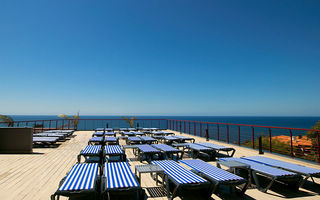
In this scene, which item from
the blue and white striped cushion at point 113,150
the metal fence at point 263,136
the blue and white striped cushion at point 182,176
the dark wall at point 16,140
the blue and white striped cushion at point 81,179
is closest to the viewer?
the blue and white striped cushion at point 81,179

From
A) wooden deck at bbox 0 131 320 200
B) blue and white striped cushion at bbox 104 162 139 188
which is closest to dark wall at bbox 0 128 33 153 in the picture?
wooden deck at bbox 0 131 320 200

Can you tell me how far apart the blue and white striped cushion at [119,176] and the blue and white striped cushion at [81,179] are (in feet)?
0.73

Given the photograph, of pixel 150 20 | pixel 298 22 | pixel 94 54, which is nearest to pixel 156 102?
pixel 94 54

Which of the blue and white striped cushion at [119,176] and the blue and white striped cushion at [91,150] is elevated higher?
the blue and white striped cushion at [119,176]

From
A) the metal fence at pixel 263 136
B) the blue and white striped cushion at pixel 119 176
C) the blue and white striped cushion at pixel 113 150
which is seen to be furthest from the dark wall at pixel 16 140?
the blue and white striped cushion at pixel 119 176

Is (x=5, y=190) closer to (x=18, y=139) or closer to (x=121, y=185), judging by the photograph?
(x=121, y=185)

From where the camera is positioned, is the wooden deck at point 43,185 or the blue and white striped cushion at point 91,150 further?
the blue and white striped cushion at point 91,150

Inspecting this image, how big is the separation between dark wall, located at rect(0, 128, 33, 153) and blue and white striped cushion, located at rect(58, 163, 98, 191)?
13.5 ft

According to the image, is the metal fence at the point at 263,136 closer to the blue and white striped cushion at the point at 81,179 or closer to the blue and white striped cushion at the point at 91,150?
the blue and white striped cushion at the point at 81,179

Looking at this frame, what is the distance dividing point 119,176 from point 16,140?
536 cm

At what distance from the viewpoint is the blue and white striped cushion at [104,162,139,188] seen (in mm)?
2306

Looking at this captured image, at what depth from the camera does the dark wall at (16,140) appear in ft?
19.0

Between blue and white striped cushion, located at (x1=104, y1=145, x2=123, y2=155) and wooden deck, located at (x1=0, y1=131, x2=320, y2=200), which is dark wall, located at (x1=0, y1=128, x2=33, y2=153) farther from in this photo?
blue and white striped cushion, located at (x1=104, y1=145, x2=123, y2=155)

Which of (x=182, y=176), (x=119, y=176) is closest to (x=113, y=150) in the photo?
(x=119, y=176)
